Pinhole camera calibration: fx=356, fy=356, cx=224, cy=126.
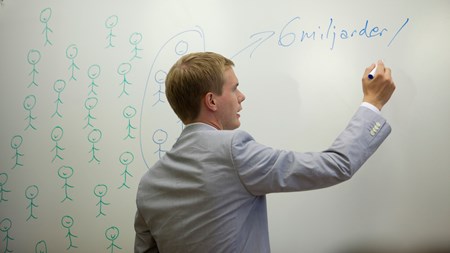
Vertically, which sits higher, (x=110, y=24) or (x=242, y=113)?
(x=110, y=24)

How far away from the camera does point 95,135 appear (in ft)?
4.10

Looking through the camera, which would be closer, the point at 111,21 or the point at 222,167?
the point at 222,167

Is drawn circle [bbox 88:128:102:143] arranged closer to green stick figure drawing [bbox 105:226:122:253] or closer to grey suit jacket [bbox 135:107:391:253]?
green stick figure drawing [bbox 105:226:122:253]

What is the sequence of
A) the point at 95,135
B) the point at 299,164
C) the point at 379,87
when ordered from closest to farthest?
1. the point at 299,164
2. the point at 379,87
3. the point at 95,135

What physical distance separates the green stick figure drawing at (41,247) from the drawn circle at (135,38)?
0.78 m

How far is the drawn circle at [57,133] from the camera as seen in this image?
4.18 ft

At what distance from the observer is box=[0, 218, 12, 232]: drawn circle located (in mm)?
1312

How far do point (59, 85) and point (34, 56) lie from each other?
16cm

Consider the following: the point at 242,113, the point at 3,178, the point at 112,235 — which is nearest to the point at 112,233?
the point at 112,235

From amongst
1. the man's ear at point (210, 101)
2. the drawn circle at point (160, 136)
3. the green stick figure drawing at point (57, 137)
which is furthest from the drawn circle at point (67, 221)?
the man's ear at point (210, 101)

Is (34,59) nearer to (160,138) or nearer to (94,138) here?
(94,138)

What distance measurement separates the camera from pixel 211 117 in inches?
32.7

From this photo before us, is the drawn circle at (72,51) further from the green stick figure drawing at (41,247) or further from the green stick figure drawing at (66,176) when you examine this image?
the green stick figure drawing at (41,247)

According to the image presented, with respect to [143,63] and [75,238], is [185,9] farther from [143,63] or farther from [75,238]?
[75,238]
